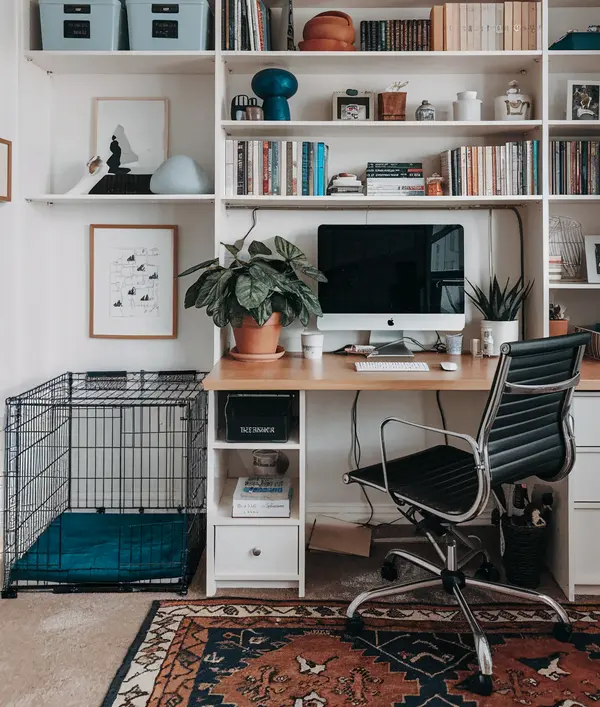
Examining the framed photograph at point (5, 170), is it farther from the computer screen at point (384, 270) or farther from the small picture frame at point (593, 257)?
the small picture frame at point (593, 257)

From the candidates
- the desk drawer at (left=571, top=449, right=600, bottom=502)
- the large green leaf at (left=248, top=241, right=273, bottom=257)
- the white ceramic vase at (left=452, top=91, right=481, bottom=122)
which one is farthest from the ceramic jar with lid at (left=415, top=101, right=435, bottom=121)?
the desk drawer at (left=571, top=449, right=600, bottom=502)

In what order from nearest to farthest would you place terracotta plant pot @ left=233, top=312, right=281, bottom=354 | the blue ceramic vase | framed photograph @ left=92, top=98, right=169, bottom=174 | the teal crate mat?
the teal crate mat < terracotta plant pot @ left=233, top=312, right=281, bottom=354 < the blue ceramic vase < framed photograph @ left=92, top=98, right=169, bottom=174

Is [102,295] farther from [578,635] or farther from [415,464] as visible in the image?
[578,635]

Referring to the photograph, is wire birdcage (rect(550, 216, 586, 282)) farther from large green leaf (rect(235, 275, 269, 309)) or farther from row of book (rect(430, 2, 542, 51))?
large green leaf (rect(235, 275, 269, 309))

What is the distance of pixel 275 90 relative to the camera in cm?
264

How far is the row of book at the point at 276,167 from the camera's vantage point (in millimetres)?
2645

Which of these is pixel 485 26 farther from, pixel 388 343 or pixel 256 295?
pixel 256 295

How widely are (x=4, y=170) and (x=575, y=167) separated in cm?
235

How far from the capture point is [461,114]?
267 cm

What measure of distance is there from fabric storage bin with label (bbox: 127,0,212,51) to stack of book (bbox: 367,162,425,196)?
2.95ft

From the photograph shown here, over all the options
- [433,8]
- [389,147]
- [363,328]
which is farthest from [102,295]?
[433,8]

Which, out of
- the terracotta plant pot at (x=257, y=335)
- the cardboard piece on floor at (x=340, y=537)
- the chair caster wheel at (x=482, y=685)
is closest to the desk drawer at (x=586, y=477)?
the chair caster wheel at (x=482, y=685)

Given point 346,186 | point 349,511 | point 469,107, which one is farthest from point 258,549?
point 469,107

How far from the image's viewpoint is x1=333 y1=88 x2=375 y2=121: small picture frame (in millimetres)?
2713
